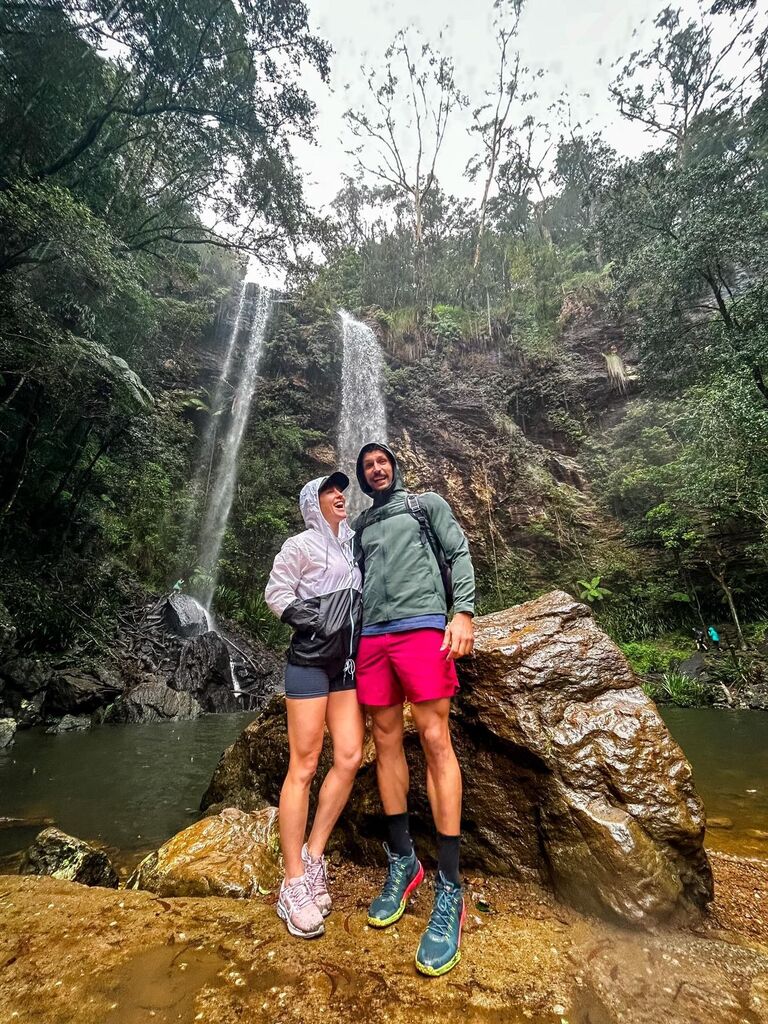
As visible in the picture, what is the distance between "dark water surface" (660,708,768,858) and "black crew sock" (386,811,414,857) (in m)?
2.05

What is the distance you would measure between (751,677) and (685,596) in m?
3.47

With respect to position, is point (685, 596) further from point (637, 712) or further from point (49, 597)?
point (49, 597)

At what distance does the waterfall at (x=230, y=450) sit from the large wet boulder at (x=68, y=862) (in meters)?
11.4

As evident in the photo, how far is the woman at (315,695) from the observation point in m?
1.86

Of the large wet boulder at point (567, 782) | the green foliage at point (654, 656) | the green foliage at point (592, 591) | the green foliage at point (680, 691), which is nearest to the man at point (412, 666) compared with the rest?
the large wet boulder at point (567, 782)

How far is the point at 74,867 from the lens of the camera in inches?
89.7

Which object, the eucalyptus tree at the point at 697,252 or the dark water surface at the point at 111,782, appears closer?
the dark water surface at the point at 111,782

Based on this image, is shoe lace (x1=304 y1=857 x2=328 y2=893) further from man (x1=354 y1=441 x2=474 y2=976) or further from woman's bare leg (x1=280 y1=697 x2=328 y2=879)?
man (x1=354 y1=441 x2=474 y2=976)

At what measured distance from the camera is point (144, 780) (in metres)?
4.28

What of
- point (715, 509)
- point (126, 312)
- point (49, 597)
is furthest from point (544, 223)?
point (49, 597)

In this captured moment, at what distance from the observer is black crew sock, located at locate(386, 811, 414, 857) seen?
6.27 ft

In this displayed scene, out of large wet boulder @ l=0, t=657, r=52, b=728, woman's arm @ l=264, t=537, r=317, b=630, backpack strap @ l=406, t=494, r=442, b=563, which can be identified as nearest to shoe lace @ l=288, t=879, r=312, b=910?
woman's arm @ l=264, t=537, r=317, b=630

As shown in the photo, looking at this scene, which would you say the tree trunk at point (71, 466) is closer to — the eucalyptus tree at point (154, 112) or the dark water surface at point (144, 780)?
the eucalyptus tree at point (154, 112)

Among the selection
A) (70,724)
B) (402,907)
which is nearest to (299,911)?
(402,907)
